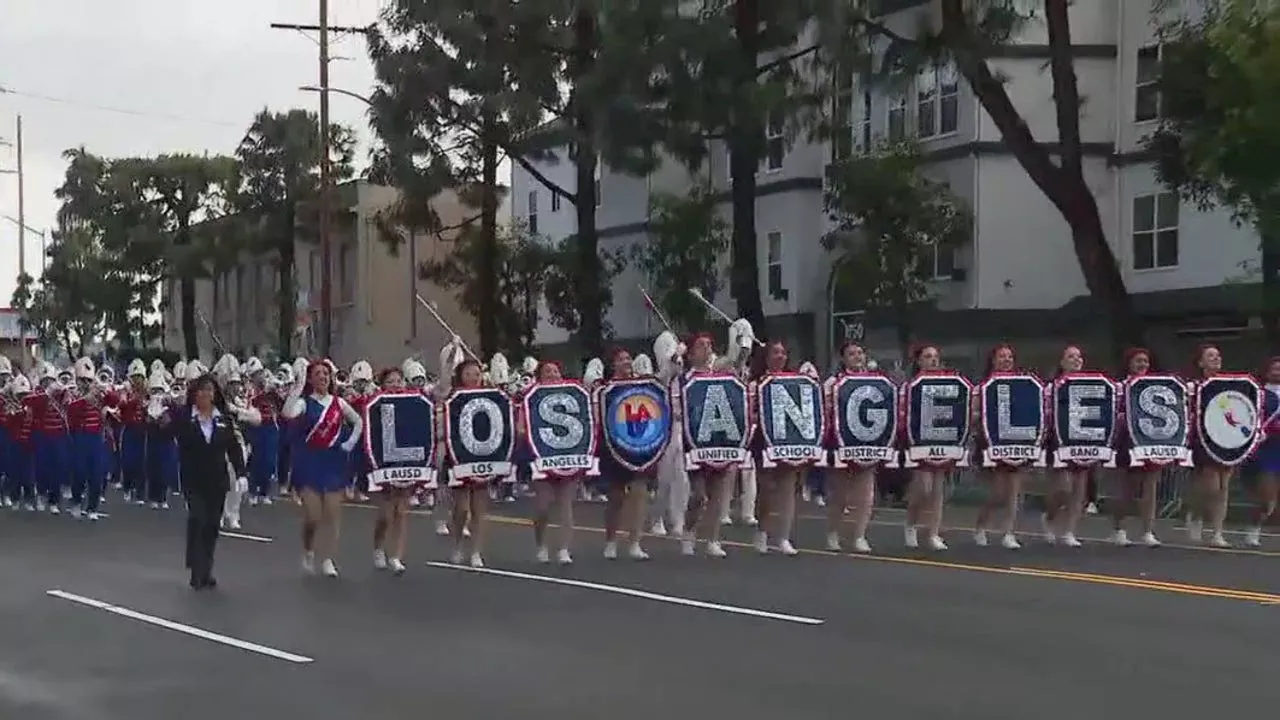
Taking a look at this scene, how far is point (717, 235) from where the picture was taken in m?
39.3

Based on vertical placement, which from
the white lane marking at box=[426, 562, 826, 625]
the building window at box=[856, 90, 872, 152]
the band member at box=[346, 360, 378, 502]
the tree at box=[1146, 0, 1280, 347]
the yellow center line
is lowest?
the white lane marking at box=[426, 562, 826, 625]

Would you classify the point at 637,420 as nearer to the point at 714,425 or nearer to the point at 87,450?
the point at 714,425

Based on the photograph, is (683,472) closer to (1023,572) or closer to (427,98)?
(1023,572)

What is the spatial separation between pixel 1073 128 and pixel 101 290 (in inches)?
1876

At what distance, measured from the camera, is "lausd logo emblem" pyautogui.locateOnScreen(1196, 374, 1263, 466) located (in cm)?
1752

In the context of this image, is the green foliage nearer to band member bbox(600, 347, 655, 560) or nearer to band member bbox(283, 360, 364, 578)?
band member bbox(600, 347, 655, 560)

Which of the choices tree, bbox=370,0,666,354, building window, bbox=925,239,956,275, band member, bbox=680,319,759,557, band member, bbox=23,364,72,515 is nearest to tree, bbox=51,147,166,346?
tree, bbox=370,0,666,354

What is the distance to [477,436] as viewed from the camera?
16562 millimetres

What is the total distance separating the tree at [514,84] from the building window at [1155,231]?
9.60 m

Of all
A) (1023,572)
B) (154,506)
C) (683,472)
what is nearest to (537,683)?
(1023,572)

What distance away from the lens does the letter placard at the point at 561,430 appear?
16641mm

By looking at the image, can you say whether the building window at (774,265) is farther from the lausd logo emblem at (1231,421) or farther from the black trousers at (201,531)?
the black trousers at (201,531)

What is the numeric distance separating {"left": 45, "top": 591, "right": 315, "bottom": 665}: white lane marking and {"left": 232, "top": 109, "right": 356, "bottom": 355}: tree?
37055 millimetres

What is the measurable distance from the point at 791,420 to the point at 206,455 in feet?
18.0
